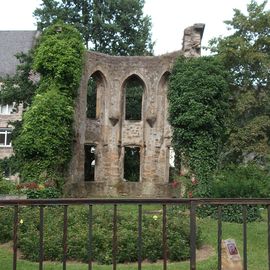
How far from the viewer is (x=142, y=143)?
973 inches

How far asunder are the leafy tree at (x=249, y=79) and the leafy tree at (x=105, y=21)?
33.5ft

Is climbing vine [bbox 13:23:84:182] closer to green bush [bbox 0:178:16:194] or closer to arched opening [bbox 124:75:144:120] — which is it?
green bush [bbox 0:178:16:194]

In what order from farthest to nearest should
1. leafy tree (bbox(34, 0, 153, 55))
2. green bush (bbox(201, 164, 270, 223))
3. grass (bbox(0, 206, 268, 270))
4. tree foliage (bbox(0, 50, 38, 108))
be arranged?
leafy tree (bbox(34, 0, 153, 55))
tree foliage (bbox(0, 50, 38, 108))
green bush (bbox(201, 164, 270, 223))
grass (bbox(0, 206, 268, 270))

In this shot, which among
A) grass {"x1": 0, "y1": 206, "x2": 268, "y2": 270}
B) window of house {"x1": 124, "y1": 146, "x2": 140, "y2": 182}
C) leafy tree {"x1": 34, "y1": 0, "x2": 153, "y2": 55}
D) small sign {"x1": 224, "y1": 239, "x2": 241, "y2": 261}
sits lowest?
grass {"x1": 0, "y1": 206, "x2": 268, "y2": 270}

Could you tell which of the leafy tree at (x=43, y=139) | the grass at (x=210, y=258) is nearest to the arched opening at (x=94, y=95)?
the leafy tree at (x=43, y=139)

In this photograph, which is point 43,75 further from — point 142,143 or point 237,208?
point 237,208

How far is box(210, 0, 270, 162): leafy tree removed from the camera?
22984 millimetres

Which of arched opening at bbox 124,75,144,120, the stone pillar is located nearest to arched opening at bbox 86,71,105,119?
arched opening at bbox 124,75,144,120

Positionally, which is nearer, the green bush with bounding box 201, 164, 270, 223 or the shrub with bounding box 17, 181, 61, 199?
the green bush with bounding box 201, 164, 270, 223

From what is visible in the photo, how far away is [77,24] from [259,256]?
25378 millimetres

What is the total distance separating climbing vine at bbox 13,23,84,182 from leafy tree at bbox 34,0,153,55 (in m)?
11.8

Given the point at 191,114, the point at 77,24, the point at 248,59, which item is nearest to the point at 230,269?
the point at 191,114

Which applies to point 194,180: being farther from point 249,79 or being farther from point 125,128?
point 249,79

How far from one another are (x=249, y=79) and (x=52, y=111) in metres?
10.2
